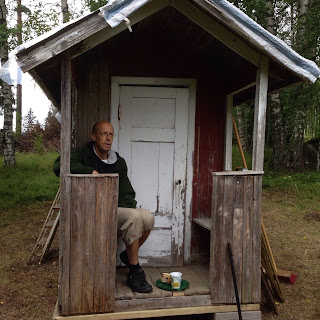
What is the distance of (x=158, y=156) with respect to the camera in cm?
460

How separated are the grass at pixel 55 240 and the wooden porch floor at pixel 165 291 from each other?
46 centimetres

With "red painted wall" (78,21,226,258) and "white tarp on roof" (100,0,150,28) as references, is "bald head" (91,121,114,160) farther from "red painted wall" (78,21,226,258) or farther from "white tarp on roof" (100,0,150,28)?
"white tarp on roof" (100,0,150,28)

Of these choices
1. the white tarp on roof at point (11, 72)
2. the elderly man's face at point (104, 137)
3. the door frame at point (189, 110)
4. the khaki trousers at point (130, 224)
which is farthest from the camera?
the door frame at point (189, 110)

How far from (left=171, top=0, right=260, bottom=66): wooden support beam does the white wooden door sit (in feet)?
3.60

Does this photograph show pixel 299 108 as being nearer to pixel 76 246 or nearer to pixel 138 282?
pixel 138 282

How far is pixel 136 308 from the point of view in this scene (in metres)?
3.54

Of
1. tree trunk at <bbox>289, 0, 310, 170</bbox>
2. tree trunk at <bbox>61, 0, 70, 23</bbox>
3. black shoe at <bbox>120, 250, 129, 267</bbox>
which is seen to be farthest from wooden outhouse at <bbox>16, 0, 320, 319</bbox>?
tree trunk at <bbox>61, 0, 70, 23</bbox>

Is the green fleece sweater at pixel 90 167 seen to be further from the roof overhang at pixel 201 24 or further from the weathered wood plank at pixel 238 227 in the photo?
the weathered wood plank at pixel 238 227

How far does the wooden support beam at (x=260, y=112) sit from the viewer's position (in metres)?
3.63

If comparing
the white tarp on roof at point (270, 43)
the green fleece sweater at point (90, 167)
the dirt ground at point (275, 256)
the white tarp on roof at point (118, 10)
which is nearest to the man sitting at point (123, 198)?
the green fleece sweater at point (90, 167)

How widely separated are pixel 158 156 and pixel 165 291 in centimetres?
165

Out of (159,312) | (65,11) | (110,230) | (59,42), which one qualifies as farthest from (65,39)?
(65,11)

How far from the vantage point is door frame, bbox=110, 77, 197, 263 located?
450cm

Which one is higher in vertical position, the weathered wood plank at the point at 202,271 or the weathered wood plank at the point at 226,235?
the weathered wood plank at the point at 226,235
